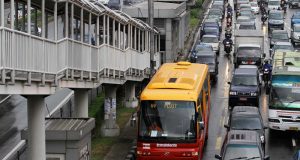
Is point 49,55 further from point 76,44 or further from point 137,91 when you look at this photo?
point 137,91

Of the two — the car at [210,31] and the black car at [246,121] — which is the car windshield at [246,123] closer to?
the black car at [246,121]

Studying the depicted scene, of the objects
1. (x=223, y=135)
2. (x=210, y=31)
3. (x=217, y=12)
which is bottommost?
(x=223, y=135)

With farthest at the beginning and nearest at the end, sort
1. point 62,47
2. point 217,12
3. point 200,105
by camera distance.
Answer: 1. point 217,12
2. point 200,105
3. point 62,47

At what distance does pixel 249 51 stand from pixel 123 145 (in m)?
23.2

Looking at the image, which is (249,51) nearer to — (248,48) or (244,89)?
(248,48)

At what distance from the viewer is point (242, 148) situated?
21.3 m

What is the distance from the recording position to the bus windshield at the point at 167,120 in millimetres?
22344

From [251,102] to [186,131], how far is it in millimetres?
13265

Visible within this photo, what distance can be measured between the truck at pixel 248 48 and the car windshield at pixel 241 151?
2586 cm

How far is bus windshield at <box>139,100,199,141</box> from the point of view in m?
22.3

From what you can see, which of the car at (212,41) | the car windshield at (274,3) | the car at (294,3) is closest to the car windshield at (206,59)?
the car at (212,41)

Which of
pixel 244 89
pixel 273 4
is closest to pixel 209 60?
pixel 244 89

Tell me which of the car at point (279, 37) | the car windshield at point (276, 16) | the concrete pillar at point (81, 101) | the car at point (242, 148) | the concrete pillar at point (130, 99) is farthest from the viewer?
the car windshield at point (276, 16)

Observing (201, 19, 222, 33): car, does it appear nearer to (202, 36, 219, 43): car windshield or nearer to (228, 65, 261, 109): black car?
(202, 36, 219, 43): car windshield
